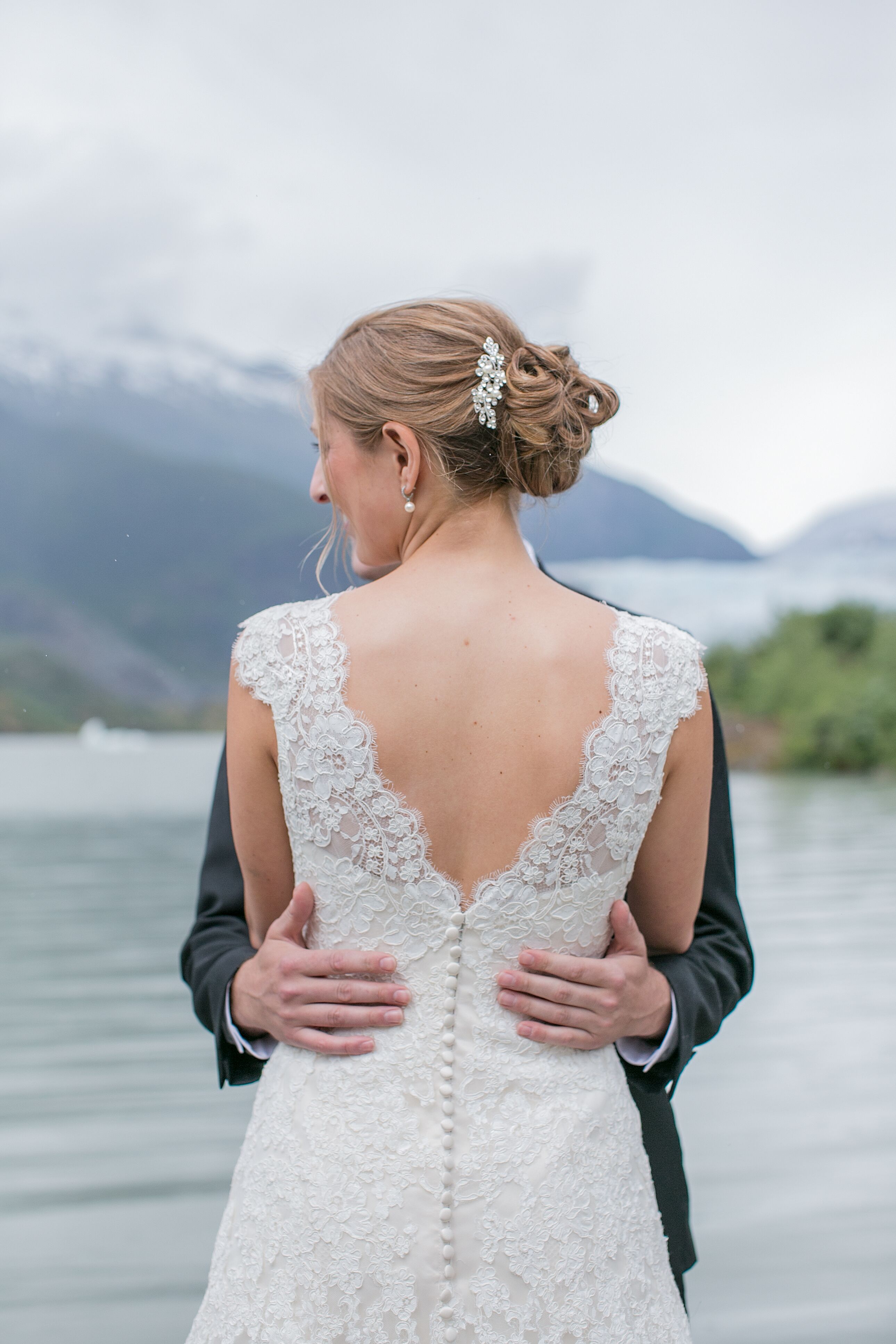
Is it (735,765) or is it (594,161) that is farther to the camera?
(735,765)

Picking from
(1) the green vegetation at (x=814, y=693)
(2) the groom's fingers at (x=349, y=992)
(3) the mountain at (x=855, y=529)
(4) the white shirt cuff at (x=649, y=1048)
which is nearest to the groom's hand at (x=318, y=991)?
(2) the groom's fingers at (x=349, y=992)

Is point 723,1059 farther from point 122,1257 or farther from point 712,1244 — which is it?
point 122,1257

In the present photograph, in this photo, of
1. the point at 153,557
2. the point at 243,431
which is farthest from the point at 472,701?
the point at 153,557

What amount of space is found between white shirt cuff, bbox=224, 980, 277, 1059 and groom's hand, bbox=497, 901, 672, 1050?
28 centimetres

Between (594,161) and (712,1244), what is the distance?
7.38 metres

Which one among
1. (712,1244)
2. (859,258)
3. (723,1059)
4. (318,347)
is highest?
(318,347)

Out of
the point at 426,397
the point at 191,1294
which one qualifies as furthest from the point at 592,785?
the point at 191,1294

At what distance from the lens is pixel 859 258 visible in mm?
8781

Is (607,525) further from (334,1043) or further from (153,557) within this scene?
(153,557)

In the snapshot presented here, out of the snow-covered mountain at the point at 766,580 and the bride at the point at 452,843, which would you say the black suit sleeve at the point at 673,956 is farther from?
the snow-covered mountain at the point at 766,580

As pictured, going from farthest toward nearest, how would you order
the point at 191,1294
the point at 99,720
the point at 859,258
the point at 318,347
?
the point at 99,720 < the point at 859,258 < the point at 191,1294 < the point at 318,347

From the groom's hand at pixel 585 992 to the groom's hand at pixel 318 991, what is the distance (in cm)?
9

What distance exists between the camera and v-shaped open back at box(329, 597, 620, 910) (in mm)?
764

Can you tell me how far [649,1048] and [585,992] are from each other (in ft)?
0.53
